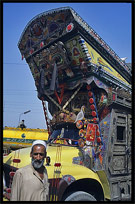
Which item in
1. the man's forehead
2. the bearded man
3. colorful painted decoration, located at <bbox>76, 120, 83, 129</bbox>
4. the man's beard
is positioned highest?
colorful painted decoration, located at <bbox>76, 120, 83, 129</bbox>

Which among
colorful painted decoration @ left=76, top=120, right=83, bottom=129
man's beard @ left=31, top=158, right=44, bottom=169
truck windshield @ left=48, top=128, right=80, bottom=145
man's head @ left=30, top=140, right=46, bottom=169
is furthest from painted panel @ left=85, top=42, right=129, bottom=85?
man's beard @ left=31, top=158, right=44, bottom=169

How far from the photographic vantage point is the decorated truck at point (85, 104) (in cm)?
506

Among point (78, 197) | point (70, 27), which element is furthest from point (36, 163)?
point (70, 27)

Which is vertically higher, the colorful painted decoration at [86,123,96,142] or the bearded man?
the colorful painted decoration at [86,123,96,142]

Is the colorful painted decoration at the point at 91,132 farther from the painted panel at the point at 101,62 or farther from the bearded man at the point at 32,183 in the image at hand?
the bearded man at the point at 32,183

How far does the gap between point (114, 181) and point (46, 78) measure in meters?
4.66

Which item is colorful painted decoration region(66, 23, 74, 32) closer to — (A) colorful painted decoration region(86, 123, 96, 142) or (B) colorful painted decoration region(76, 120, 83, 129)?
(B) colorful painted decoration region(76, 120, 83, 129)

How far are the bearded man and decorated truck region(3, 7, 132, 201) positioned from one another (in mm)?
1582

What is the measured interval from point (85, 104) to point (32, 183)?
4276mm

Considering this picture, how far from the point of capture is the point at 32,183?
2561mm

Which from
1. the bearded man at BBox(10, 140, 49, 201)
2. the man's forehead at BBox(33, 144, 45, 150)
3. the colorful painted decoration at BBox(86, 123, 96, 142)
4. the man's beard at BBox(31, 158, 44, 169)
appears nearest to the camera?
the bearded man at BBox(10, 140, 49, 201)

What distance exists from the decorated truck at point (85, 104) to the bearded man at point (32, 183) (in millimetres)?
1582

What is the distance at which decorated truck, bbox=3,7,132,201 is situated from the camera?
16.6ft

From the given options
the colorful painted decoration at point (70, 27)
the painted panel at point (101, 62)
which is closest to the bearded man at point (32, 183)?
the painted panel at point (101, 62)
